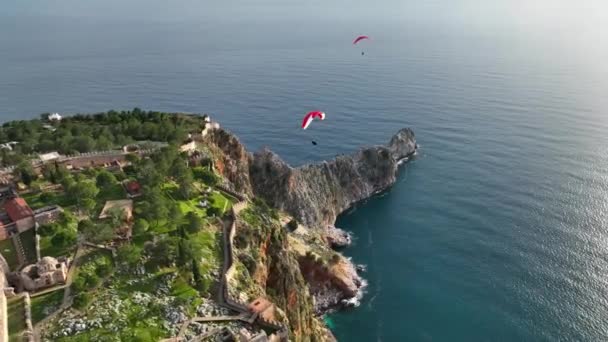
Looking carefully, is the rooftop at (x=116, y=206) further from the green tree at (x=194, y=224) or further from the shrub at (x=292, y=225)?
the shrub at (x=292, y=225)

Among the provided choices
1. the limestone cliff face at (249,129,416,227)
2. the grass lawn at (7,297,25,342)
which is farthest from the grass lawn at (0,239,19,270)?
the limestone cliff face at (249,129,416,227)

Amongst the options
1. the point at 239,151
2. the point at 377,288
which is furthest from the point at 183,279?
the point at 239,151

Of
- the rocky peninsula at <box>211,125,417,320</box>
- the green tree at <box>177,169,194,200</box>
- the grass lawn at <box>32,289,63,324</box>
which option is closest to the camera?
the grass lawn at <box>32,289,63,324</box>

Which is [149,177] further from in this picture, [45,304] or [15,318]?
[15,318]

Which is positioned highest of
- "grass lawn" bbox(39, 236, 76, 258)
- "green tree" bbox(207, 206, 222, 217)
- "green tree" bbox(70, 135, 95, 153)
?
"green tree" bbox(70, 135, 95, 153)

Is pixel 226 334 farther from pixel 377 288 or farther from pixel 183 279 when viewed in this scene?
pixel 377 288

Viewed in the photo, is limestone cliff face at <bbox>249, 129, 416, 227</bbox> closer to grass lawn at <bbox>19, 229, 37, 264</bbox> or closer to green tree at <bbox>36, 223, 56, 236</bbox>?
green tree at <bbox>36, 223, 56, 236</bbox>

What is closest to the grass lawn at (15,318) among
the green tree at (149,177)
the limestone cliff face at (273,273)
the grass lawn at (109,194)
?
the grass lawn at (109,194)
